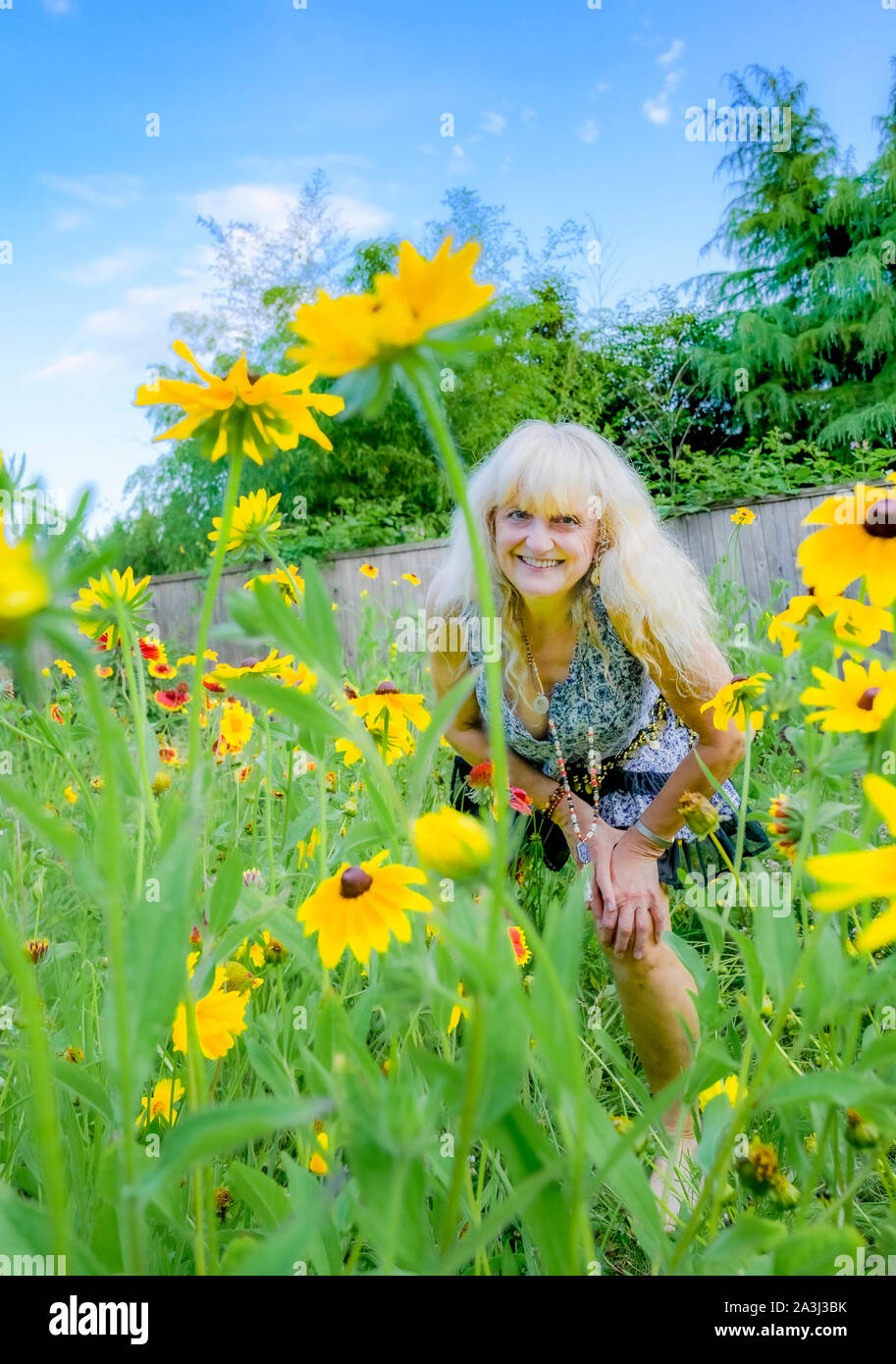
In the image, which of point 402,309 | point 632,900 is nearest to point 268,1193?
point 402,309

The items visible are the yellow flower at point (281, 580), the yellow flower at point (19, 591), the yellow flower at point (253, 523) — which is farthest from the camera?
the yellow flower at point (253, 523)

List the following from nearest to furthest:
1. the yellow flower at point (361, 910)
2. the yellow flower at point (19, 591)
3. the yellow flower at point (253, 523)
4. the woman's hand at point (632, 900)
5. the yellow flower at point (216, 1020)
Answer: the yellow flower at point (19, 591)
the yellow flower at point (361, 910)
the yellow flower at point (216, 1020)
the yellow flower at point (253, 523)
the woman's hand at point (632, 900)

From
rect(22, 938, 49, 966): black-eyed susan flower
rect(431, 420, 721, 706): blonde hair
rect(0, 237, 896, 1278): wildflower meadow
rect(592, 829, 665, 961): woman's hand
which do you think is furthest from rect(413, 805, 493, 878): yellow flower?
rect(431, 420, 721, 706): blonde hair

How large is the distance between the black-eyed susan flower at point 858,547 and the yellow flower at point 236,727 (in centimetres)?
92

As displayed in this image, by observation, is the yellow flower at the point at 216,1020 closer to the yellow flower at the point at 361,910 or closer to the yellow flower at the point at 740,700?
the yellow flower at the point at 361,910

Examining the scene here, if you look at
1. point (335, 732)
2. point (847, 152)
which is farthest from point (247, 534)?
point (847, 152)

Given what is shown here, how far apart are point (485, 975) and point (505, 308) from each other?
16.7 ft

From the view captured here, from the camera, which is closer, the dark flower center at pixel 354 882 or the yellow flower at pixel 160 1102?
the dark flower center at pixel 354 882

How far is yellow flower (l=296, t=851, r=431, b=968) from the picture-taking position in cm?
42

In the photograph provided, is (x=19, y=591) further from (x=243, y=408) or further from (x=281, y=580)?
(x=281, y=580)

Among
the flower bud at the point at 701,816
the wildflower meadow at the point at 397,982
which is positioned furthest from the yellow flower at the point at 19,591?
the flower bud at the point at 701,816

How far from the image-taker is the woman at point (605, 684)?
1043 mm

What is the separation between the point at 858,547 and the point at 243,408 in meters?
0.30

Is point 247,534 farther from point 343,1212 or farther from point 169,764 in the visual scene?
point 169,764
